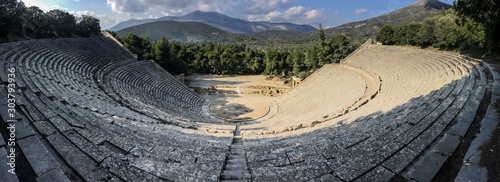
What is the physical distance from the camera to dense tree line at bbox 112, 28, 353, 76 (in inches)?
1357

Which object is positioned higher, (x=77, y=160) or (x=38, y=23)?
(x=38, y=23)

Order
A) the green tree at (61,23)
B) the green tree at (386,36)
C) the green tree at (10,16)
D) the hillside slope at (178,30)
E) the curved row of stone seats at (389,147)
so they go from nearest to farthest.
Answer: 1. the curved row of stone seats at (389,147)
2. the green tree at (10,16)
3. the green tree at (61,23)
4. the green tree at (386,36)
5. the hillside slope at (178,30)

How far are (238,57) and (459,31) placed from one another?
98.8 ft

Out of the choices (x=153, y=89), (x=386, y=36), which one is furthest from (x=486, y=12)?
(x=153, y=89)

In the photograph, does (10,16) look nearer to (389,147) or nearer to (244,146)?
(244,146)

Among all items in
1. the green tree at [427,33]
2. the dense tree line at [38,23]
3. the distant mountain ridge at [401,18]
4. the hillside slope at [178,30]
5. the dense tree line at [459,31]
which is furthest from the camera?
the hillside slope at [178,30]

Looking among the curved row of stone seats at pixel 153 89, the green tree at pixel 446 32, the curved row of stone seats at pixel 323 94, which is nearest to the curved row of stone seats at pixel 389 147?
the curved row of stone seats at pixel 323 94

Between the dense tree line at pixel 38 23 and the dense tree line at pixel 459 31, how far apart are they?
1298 inches

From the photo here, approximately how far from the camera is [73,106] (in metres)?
8.46

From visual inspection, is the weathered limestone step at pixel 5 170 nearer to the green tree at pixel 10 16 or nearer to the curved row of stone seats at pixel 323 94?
the curved row of stone seats at pixel 323 94

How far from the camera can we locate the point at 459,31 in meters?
19.8

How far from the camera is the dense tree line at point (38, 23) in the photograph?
74.5 ft

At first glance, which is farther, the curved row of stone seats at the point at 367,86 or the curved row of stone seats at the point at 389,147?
the curved row of stone seats at the point at 367,86

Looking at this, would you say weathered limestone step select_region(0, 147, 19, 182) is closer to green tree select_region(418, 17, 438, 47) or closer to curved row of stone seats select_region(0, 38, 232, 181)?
curved row of stone seats select_region(0, 38, 232, 181)
